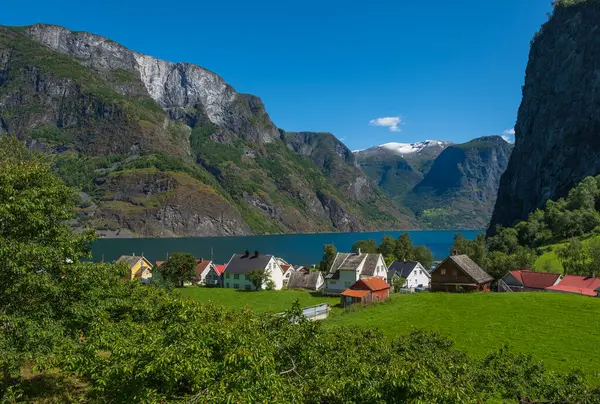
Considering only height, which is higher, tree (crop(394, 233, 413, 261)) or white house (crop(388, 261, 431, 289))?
tree (crop(394, 233, 413, 261))

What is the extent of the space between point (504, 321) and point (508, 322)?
1.90 ft

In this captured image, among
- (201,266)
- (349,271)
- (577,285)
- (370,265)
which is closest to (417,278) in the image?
(370,265)

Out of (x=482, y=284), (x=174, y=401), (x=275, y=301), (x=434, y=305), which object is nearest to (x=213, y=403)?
(x=174, y=401)

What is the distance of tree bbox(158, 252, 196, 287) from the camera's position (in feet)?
276

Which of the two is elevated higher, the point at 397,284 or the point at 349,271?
the point at 349,271

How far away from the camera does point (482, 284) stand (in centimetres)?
7150

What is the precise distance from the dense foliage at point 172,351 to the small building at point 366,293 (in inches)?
1481

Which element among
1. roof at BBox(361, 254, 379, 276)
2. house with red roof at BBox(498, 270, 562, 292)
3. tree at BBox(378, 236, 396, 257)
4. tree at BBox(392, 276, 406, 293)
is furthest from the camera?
tree at BBox(378, 236, 396, 257)

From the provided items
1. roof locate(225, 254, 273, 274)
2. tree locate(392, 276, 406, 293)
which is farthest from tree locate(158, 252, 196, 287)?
tree locate(392, 276, 406, 293)

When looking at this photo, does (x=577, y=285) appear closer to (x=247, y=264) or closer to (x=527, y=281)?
(x=527, y=281)

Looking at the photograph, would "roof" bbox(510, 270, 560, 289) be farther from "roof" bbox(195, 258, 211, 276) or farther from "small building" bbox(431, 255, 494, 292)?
"roof" bbox(195, 258, 211, 276)

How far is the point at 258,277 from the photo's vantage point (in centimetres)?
8269

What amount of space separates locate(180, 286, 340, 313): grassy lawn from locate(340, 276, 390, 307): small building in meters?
4.40

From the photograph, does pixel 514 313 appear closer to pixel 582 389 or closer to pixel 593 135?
pixel 582 389
